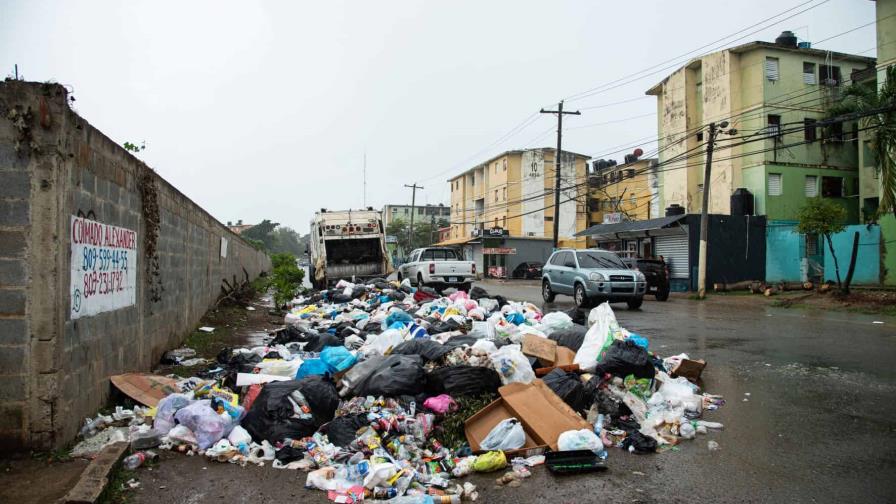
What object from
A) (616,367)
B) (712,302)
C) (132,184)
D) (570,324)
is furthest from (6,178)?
(712,302)

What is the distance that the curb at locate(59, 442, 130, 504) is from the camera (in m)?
2.96

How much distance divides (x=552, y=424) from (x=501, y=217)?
4921 cm

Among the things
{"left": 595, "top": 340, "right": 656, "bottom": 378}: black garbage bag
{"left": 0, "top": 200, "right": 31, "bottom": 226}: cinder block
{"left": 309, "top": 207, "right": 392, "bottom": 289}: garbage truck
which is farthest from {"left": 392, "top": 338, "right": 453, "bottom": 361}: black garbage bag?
{"left": 309, "top": 207, "right": 392, "bottom": 289}: garbage truck

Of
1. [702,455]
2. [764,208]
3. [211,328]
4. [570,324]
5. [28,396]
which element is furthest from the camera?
[764,208]

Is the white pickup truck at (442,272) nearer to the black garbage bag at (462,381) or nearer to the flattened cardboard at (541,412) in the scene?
the black garbage bag at (462,381)

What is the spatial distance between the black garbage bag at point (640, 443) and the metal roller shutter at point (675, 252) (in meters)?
21.6

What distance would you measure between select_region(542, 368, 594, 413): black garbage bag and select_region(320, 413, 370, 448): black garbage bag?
5.68ft

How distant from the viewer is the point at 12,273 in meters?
3.66

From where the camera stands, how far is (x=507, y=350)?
5414 millimetres

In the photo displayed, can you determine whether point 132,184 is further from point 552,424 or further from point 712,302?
point 712,302

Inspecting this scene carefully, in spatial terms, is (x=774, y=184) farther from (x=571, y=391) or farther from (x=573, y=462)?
(x=573, y=462)

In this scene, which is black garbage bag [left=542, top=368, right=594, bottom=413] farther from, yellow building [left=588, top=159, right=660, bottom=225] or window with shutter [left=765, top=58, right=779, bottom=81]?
yellow building [left=588, top=159, right=660, bottom=225]

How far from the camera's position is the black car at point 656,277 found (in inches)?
742

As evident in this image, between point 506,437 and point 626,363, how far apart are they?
182 cm
